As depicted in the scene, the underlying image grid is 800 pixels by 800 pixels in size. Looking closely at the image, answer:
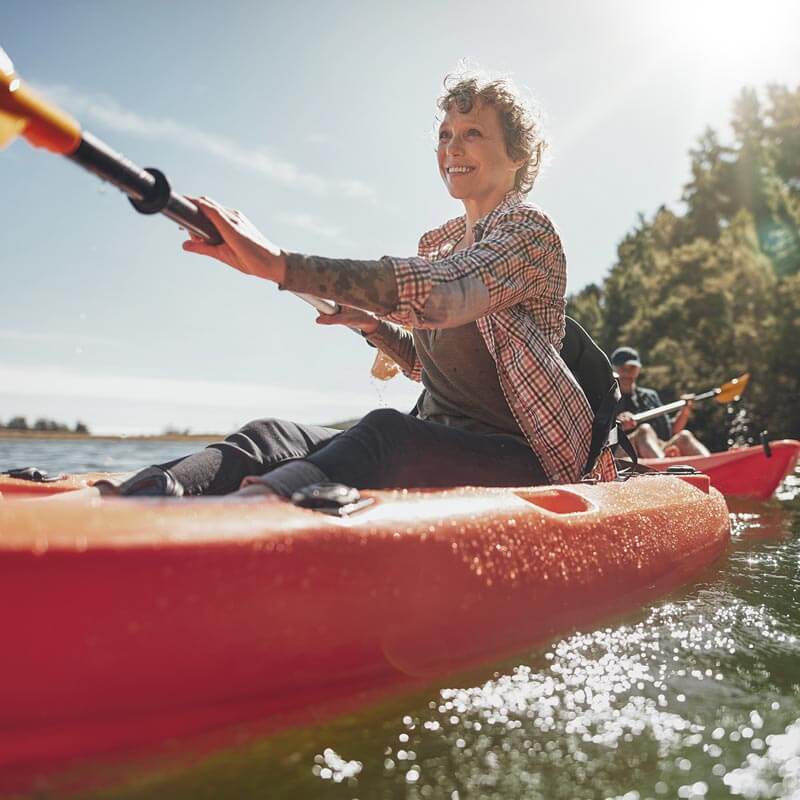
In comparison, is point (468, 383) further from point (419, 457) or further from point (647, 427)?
point (647, 427)

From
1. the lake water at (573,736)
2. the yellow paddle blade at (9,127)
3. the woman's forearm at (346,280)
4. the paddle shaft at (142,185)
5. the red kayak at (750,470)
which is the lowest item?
the lake water at (573,736)

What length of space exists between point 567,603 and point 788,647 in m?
0.68

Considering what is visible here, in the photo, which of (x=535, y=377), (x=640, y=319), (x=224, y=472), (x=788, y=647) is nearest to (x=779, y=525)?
(x=788, y=647)

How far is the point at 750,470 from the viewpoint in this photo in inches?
248

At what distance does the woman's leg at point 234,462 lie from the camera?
185 centimetres

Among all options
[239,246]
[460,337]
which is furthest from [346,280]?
[460,337]

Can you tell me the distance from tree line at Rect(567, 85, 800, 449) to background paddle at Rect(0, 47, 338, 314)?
16987 millimetres

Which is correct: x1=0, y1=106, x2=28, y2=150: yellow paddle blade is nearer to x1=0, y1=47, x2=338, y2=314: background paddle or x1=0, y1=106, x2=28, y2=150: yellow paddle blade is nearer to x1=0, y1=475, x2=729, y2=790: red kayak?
x1=0, y1=47, x2=338, y2=314: background paddle

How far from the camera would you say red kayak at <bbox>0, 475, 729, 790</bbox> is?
122 centimetres

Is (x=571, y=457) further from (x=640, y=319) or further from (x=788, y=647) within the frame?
(x=640, y=319)

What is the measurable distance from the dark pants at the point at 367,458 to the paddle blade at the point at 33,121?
84 cm

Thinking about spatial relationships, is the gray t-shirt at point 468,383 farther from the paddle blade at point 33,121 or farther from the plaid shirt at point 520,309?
the paddle blade at point 33,121

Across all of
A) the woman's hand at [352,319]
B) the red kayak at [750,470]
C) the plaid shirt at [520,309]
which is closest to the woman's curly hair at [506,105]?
the plaid shirt at [520,309]

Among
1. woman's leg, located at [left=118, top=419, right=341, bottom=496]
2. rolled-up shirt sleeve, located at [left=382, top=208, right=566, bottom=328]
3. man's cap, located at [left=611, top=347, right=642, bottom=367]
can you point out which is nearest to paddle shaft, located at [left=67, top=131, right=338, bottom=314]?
rolled-up shirt sleeve, located at [left=382, top=208, right=566, bottom=328]
